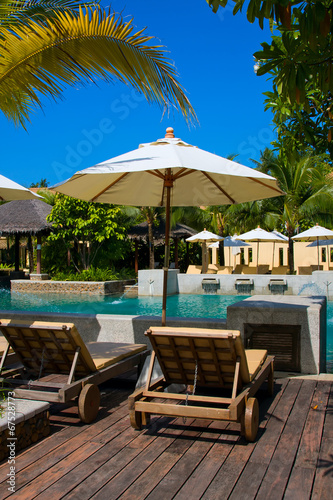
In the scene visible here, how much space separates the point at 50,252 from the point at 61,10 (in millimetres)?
20601

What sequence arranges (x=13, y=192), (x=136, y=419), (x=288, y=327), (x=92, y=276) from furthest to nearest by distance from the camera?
(x=92, y=276) < (x=13, y=192) < (x=288, y=327) < (x=136, y=419)

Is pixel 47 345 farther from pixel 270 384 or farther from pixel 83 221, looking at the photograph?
pixel 83 221

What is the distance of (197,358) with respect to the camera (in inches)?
141

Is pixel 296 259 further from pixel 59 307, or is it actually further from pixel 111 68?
pixel 111 68

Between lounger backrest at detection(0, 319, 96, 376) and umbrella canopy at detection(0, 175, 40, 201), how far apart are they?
1802 millimetres

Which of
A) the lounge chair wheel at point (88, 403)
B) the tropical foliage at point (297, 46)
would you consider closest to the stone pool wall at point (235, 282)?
the tropical foliage at point (297, 46)

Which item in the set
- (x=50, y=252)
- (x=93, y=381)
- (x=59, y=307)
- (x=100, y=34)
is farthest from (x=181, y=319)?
(x=50, y=252)

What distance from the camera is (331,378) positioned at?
487 cm

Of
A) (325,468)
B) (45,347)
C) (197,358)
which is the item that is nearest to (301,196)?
(197,358)

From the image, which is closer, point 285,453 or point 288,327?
point 285,453

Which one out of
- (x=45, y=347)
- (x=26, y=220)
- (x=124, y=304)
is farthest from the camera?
(x=26, y=220)

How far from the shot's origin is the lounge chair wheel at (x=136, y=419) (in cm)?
346

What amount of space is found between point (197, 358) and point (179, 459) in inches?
30.9

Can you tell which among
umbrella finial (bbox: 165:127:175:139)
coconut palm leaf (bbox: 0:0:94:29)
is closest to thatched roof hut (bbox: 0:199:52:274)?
coconut palm leaf (bbox: 0:0:94:29)
